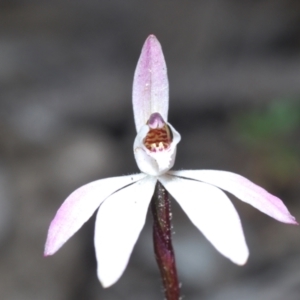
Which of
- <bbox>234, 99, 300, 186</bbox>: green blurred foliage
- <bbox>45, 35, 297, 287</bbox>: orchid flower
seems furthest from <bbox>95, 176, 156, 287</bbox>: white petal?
<bbox>234, 99, 300, 186</bbox>: green blurred foliage

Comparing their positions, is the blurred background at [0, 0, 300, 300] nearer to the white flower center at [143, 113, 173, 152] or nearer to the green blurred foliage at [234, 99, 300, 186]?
the green blurred foliage at [234, 99, 300, 186]

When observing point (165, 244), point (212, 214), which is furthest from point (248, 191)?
point (165, 244)

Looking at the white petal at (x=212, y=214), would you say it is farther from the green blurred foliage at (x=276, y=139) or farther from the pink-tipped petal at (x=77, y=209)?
the green blurred foliage at (x=276, y=139)

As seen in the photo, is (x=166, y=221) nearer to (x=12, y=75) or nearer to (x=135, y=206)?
(x=135, y=206)

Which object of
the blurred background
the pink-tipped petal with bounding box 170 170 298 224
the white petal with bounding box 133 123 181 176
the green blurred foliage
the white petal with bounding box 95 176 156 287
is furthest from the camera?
the green blurred foliage

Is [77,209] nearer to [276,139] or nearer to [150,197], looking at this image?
[150,197]

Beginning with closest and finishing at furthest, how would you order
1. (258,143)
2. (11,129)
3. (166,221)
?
1. (166,221)
2. (258,143)
3. (11,129)

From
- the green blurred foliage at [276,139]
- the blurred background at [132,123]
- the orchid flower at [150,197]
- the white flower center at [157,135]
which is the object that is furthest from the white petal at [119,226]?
the green blurred foliage at [276,139]

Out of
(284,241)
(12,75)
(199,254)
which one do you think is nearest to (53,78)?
(12,75)
